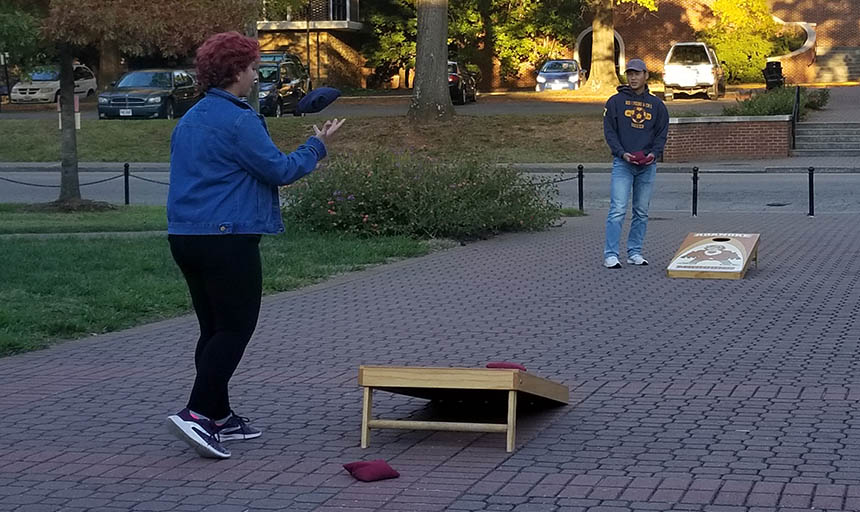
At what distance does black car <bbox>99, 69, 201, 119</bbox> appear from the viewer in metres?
38.0

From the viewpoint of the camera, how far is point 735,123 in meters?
29.1

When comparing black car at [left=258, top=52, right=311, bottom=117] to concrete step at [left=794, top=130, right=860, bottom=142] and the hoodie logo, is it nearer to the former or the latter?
concrete step at [left=794, top=130, right=860, bottom=142]

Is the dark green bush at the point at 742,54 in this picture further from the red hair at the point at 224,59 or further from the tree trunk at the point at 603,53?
the red hair at the point at 224,59

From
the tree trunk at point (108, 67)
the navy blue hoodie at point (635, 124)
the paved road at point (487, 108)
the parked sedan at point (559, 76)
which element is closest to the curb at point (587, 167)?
the paved road at point (487, 108)

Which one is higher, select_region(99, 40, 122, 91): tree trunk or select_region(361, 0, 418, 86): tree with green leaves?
select_region(361, 0, 418, 86): tree with green leaves

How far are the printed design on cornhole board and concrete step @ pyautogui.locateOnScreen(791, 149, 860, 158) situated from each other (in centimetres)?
1735

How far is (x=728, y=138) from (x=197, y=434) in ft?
81.3

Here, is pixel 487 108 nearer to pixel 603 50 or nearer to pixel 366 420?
pixel 603 50

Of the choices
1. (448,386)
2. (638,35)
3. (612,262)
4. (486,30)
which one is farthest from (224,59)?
(638,35)

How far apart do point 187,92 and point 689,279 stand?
30126 millimetres

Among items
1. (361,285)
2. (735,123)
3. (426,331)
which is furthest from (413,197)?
(735,123)

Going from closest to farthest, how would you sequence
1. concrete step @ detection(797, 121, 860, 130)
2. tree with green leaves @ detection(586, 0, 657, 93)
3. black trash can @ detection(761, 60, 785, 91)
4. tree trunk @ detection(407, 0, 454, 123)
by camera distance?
concrete step @ detection(797, 121, 860, 130) → tree trunk @ detection(407, 0, 454, 123) → black trash can @ detection(761, 60, 785, 91) → tree with green leaves @ detection(586, 0, 657, 93)

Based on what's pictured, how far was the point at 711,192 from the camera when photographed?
22.7 m

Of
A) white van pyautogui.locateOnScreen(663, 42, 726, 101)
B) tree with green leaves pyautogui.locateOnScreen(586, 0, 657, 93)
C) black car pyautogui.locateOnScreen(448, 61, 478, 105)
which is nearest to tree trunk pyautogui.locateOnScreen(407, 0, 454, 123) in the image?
black car pyautogui.locateOnScreen(448, 61, 478, 105)
